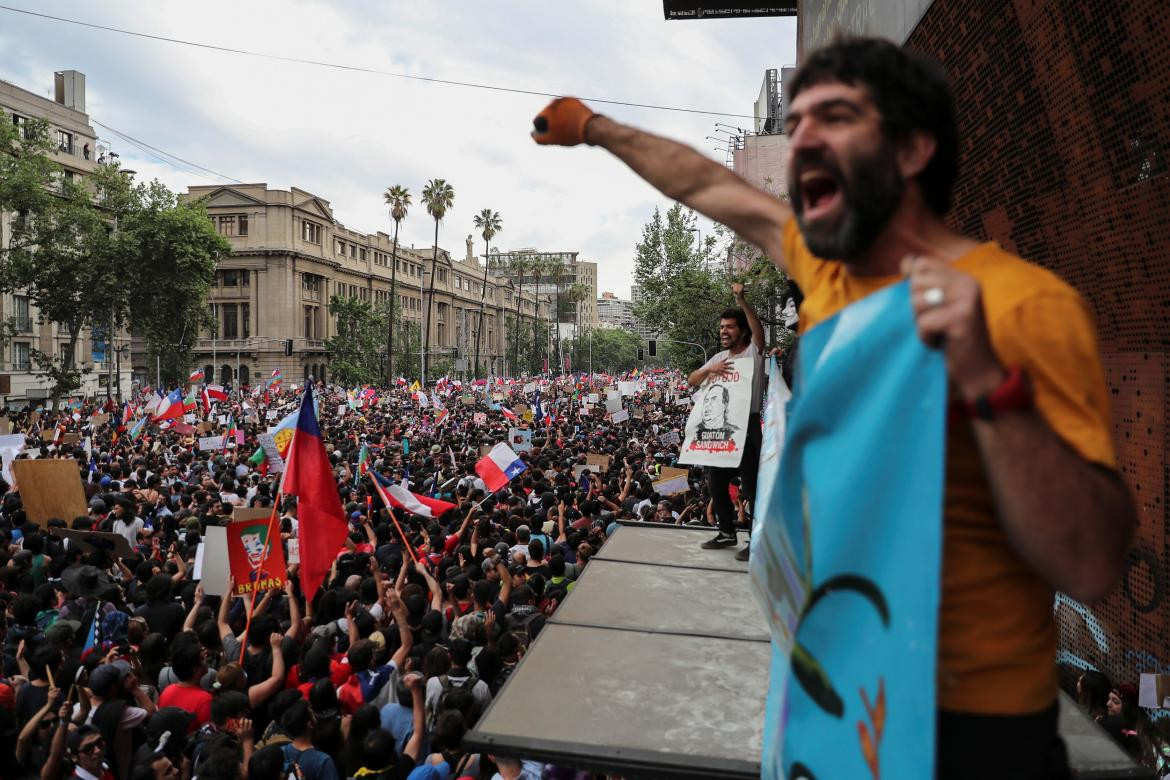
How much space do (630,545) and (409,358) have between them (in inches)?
2908

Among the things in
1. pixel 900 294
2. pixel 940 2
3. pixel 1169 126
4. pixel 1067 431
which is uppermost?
pixel 940 2

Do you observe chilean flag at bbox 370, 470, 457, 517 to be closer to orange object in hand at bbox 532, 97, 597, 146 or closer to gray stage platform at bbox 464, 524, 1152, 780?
gray stage platform at bbox 464, 524, 1152, 780

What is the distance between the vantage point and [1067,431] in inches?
45.5

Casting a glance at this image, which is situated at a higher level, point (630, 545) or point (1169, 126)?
point (1169, 126)

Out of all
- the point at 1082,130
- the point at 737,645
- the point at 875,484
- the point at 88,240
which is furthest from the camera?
the point at 88,240

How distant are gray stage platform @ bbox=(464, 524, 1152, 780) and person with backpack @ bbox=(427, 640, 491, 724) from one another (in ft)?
4.61

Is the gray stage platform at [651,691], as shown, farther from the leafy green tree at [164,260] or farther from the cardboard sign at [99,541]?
the leafy green tree at [164,260]

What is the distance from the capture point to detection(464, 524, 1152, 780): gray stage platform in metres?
2.38

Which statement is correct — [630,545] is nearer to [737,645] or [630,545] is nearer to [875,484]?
[737,645]

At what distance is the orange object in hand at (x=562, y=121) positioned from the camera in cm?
222

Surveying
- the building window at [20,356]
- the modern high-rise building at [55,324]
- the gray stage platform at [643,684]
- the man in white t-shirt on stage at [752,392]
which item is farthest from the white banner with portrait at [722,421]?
the building window at [20,356]

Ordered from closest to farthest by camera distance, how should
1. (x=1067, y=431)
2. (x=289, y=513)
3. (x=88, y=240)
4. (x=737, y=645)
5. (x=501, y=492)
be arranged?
(x=1067, y=431)
(x=737, y=645)
(x=289, y=513)
(x=501, y=492)
(x=88, y=240)

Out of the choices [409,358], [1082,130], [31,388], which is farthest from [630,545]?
[409,358]

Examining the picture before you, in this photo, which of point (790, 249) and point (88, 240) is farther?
point (88, 240)
